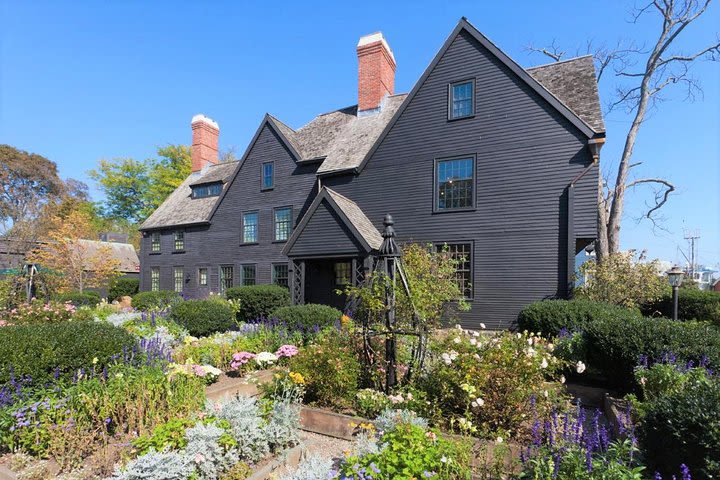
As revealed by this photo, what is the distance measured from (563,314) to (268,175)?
631 inches

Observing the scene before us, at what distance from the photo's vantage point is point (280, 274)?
19188 millimetres

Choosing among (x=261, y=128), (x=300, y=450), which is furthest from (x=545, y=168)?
(x=261, y=128)

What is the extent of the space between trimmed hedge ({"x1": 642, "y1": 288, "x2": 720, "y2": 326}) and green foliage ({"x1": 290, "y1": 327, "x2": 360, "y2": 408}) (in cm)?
1467

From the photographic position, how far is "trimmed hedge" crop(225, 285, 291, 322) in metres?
15.9

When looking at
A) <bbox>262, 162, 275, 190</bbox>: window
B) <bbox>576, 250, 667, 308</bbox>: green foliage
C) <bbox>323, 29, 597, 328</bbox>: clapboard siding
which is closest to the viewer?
<bbox>576, 250, 667, 308</bbox>: green foliage

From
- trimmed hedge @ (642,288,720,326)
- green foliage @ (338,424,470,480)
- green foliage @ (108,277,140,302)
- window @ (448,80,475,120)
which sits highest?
window @ (448,80,475,120)

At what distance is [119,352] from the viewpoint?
5750mm

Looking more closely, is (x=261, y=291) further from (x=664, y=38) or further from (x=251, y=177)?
(x=664, y=38)

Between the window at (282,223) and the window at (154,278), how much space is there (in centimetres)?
1085

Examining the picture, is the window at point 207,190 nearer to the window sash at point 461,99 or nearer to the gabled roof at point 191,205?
the gabled roof at point 191,205

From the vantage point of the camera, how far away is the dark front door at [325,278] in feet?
55.2

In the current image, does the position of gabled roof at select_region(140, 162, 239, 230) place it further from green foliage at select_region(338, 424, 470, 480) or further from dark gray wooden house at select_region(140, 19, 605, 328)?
green foliage at select_region(338, 424, 470, 480)

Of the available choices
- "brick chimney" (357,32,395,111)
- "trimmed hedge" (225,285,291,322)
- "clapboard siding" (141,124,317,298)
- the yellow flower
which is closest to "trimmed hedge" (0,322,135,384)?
the yellow flower

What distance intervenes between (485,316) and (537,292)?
6.57 feet
